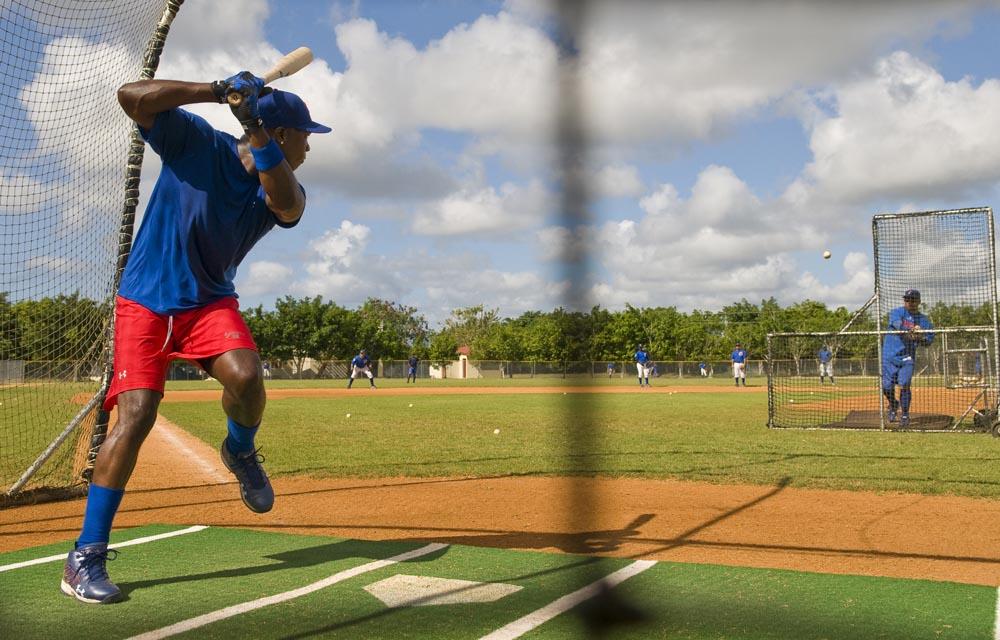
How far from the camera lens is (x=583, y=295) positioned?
2014 millimetres

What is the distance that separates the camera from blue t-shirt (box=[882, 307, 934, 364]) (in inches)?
482

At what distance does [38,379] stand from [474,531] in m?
4.36

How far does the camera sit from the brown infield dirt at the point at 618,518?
4.53 m

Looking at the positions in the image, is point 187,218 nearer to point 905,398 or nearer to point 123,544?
point 123,544

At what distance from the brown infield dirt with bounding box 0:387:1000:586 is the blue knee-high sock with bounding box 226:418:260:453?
0.99 meters

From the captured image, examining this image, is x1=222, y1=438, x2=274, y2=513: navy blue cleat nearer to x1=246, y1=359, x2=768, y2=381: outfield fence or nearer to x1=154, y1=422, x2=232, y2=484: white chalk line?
x1=154, y1=422, x2=232, y2=484: white chalk line

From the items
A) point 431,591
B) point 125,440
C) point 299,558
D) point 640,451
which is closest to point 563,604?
point 431,591

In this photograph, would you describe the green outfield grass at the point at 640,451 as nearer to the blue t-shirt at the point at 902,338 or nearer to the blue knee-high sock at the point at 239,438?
the blue t-shirt at the point at 902,338

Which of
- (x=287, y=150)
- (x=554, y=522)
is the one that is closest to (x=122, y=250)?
(x=287, y=150)

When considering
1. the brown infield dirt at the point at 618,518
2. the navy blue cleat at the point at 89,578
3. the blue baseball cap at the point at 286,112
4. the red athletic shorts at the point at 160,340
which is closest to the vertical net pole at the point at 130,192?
the brown infield dirt at the point at 618,518

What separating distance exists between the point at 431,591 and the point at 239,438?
1.40 metres

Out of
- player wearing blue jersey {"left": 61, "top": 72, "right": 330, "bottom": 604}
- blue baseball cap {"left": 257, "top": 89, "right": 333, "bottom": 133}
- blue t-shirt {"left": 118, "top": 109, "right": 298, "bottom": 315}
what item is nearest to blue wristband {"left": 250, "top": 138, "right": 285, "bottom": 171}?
player wearing blue jersey {"left": 61, "top": 72, "right": 330, "bottom": 604}

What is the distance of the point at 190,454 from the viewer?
393 inches

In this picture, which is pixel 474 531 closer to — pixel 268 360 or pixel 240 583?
pixel 240 583
